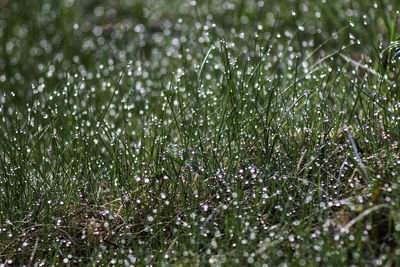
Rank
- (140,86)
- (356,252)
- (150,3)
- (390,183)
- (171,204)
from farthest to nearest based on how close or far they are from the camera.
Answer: (150,3), (140,86), (171,204), (390,183), (356,252)

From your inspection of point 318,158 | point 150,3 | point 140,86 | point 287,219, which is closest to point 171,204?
point 287,219

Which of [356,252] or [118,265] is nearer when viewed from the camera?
[356,252]

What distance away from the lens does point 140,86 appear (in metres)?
3.12

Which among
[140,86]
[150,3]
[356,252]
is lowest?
[356,252]

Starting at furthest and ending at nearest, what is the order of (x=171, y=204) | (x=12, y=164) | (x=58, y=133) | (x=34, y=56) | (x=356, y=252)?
1. (x=34, y=56)
2. (x=58, y=133)
3. (x=12, y=164)
4. (x=171, y=204)
5. (x=356, y=252)

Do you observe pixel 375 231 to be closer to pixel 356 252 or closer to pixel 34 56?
pixel 356 252

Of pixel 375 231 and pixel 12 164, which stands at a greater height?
pixel 12 164

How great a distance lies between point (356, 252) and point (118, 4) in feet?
12.4

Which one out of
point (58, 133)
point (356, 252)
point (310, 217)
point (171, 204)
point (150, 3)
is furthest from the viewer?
point (150, 3)

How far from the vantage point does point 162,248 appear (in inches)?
65.9

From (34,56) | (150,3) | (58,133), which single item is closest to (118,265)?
(58,133)

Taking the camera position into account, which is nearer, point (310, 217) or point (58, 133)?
point (310, 217)

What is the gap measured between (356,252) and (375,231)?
11 cm

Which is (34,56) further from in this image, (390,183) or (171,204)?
(390,183)
